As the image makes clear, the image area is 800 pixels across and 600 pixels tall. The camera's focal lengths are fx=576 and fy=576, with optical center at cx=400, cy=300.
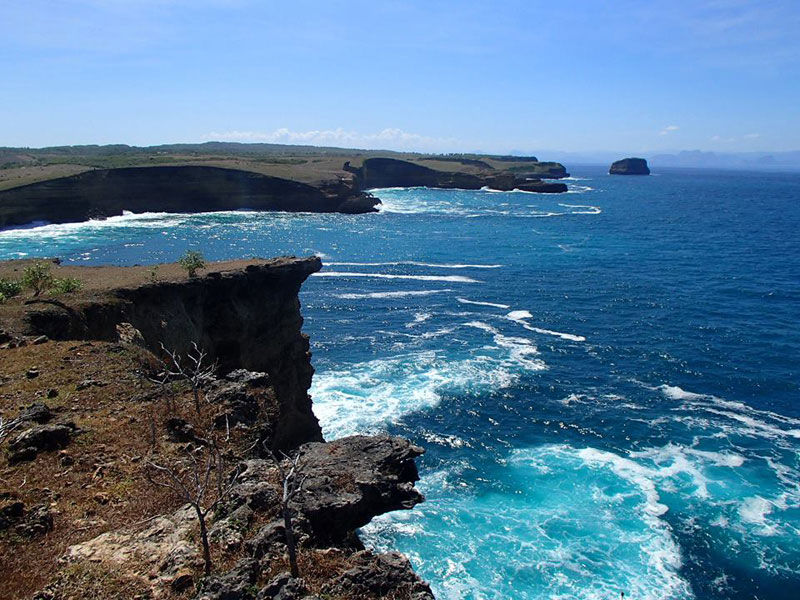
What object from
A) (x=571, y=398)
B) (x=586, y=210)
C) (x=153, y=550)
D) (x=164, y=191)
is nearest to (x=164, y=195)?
(x=164, y=191)

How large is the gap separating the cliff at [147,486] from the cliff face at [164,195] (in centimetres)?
10623

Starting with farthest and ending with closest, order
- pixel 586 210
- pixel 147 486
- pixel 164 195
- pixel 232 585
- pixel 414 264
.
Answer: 1. pixel 586 210
2. pixel 164 195
3. pixel 414 264
4. pixel 147 486
5. pixel 232 585

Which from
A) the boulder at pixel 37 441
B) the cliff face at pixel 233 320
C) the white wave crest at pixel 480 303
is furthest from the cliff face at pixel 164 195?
the boulder at pixel 37 441

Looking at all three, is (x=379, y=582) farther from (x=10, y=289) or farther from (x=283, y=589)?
(x=10, y=289)

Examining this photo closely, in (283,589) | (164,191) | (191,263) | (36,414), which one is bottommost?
(283,589)

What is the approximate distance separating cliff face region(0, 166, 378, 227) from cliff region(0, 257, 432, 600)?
106 metres

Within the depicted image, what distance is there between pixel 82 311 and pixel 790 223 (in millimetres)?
146145

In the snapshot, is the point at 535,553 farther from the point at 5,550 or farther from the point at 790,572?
the point at 5,550

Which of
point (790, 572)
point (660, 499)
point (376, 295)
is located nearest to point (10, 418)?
point (660, 499)

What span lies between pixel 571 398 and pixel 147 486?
3520cm

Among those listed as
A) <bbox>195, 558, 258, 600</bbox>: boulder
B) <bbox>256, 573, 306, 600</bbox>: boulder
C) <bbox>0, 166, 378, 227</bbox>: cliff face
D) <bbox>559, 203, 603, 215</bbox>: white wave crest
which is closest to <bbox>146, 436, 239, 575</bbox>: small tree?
<bbox>195, 558, 258, 600</bbox>: boulder

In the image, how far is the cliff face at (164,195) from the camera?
119 metres

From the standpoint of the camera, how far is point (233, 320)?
38.6 m

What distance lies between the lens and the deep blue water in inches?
1119
